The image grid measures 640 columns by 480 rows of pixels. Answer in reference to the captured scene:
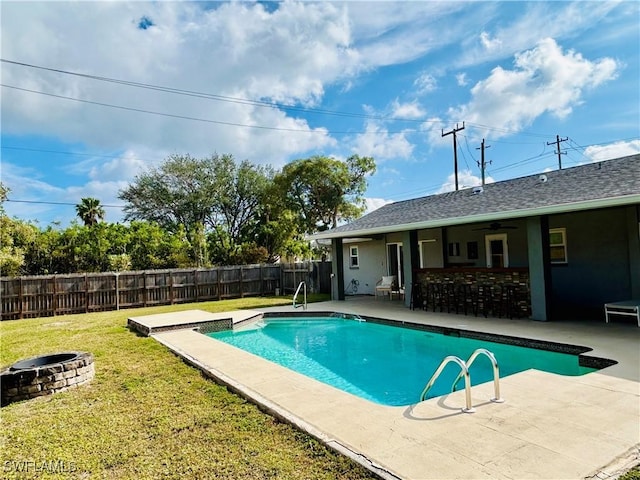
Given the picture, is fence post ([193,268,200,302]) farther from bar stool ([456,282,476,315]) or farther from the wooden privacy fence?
bar stool ([456,282,476,315])

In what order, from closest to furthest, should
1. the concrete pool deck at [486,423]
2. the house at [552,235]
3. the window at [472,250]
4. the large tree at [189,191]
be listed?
the concrete pool deck at [486,423]
the house at [552,235]
the window at [472,250]
the large tree at [189,191]

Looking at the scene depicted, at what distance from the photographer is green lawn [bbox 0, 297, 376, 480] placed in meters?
3.26

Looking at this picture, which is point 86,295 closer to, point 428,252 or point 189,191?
point 428,252

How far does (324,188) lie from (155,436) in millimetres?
26104

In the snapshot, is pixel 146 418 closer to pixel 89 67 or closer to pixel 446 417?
pixel 446 417

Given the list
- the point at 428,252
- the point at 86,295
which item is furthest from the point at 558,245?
the point at 86,295

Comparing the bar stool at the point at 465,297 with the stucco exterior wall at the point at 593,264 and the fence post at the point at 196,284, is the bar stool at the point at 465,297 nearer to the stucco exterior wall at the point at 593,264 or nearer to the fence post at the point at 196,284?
the stucco exterior wall at the point at 593,264

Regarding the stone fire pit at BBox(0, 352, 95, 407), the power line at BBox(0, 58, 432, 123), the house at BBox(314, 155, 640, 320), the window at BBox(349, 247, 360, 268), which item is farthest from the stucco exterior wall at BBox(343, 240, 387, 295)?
the stone fire pit at BBox(0, 352, 95, 407)

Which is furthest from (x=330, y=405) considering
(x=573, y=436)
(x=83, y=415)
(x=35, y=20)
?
(x=35, y=20)

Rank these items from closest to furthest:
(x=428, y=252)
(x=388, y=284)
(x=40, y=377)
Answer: (x=40, y=377) < (x=428, y=252) < (x=388, y=284)

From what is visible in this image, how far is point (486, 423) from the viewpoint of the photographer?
387 centimetres

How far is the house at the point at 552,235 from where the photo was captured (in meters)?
9.05

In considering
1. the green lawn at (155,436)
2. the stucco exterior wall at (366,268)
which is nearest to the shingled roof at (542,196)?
the stucco exterior wall at (366,268)

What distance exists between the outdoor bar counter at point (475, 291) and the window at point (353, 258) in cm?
652
